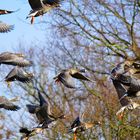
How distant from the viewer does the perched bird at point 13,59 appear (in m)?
2.65

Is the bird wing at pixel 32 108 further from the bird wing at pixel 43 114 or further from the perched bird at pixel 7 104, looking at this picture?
the perched bird at pixel 7 104

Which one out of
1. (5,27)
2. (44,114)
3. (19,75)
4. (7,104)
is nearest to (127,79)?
(44,114)

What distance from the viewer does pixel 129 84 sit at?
2.43 meters

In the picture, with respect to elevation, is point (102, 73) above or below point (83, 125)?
above

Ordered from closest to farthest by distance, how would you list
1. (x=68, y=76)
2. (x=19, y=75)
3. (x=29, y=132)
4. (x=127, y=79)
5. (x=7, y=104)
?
(x=127, y=79)
(x=68, y=76)
(x=29, y=132)
(x=19, y=75)
(x=7, y=104)

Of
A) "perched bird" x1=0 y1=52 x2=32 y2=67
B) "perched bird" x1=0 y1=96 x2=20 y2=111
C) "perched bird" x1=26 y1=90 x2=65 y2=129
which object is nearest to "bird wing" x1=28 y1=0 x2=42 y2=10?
"perched bird" x1=0 y1=52 x2=32 y2=67

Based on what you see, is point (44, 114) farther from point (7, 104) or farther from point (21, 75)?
point (7, 104)

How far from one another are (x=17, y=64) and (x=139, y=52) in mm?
6635

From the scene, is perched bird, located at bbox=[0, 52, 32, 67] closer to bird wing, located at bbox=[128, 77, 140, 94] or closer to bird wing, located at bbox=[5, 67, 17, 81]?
bird wing, located at bbox=[5, 67, 17, 81]

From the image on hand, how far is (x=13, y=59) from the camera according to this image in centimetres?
270

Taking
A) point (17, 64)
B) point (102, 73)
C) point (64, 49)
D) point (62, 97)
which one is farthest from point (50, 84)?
point (17, 64)

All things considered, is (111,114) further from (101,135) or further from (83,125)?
(83,125)

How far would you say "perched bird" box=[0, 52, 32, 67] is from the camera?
2.65 m

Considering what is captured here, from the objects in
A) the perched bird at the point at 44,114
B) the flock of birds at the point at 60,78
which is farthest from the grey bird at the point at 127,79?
the perched bird at the point at 44,114
